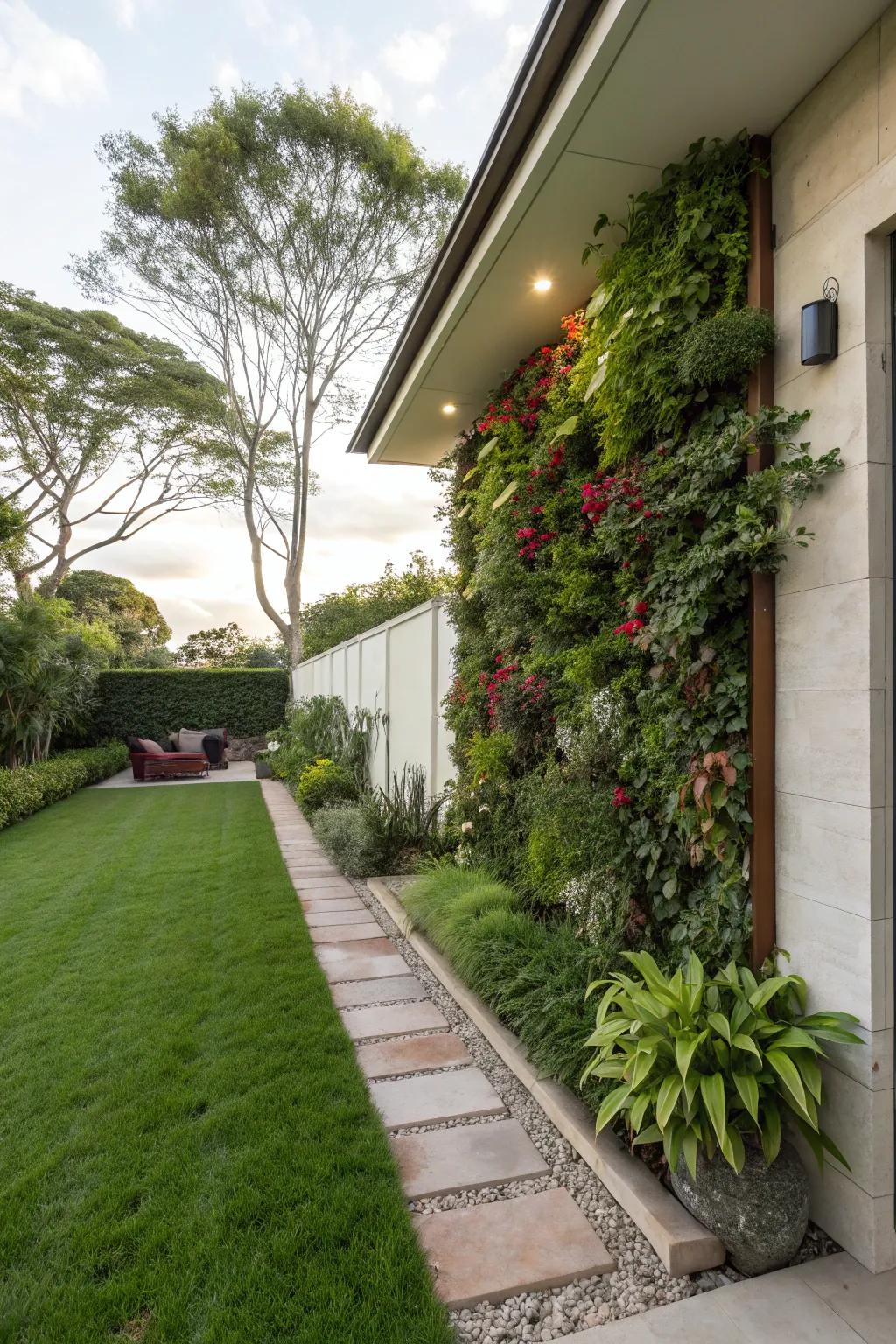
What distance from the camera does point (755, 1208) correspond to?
169 cm

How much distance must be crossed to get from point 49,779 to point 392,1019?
8.24m

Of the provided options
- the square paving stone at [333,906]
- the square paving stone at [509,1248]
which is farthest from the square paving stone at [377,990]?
the square paving stone at [509,1248]

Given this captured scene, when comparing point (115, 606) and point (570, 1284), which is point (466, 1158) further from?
point (115, 606)

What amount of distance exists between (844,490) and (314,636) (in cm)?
1448

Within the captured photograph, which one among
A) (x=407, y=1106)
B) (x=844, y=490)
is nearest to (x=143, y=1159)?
(x=407, y=1106)

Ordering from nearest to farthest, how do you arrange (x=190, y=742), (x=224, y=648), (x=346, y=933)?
(x=346, y=933) < (x=190, y=742) < (x=224, y=648)

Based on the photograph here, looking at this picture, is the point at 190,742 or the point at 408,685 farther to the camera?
the point at 190,742

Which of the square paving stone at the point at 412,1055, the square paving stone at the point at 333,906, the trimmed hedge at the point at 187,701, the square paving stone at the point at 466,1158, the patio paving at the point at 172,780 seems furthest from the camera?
the trimmed hedge at the point at 187,701

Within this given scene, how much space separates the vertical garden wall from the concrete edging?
601 mm

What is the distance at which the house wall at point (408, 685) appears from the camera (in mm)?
5410

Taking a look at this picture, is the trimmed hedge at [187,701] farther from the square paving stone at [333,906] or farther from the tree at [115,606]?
the square paving stone at [333,906]

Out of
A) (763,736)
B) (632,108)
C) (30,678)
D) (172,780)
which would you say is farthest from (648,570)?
(172,780)

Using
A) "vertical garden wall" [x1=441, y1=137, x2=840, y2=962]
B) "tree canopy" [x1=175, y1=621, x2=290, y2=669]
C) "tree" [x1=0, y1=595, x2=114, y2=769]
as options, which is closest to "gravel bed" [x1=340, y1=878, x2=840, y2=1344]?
"vertical garden wall" [x1=441, y1=137, x2=840, y2=962]

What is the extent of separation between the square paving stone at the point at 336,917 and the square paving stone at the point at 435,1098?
1757mm
